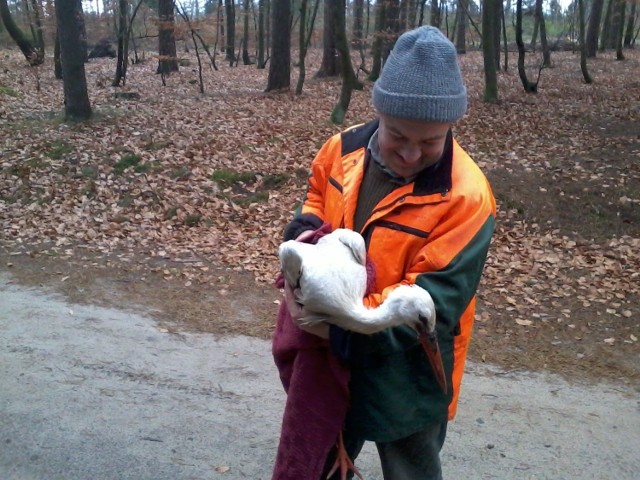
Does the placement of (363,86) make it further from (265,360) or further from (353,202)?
(353,202)

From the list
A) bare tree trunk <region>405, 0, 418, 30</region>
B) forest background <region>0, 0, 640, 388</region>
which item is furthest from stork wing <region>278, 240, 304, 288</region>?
bare tree trunk <region>405, 0, 418, 30</region>

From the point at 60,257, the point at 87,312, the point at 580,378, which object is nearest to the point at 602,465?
the point at 580,378

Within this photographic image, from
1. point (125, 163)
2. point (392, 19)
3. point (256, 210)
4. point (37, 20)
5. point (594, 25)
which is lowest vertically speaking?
point (256, 210)

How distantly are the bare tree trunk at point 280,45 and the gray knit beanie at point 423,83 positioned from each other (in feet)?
45.9

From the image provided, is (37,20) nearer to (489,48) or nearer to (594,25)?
(489,48)

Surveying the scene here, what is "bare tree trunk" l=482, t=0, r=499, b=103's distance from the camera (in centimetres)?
1320

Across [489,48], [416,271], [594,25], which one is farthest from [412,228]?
[594,25]

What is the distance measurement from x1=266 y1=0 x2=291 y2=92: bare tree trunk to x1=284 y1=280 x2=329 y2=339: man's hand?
46.6 feet

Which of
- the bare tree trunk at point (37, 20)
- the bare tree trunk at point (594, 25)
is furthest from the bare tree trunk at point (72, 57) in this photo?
the bare tree trunk at point (594, 25)

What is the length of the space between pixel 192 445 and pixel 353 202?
2.20 m

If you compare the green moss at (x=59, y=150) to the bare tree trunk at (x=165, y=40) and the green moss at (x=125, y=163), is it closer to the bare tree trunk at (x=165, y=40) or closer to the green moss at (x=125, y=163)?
the green moss at (x=125, y=163)

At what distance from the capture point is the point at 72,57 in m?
11.0

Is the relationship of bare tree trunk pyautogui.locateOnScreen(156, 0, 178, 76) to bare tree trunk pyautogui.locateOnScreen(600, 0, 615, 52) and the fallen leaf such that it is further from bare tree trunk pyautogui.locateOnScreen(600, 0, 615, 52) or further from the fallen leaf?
bare tree trunk pyautogui.locateOnScreen(600, 0, 615, 52)

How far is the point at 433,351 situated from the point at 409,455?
0.55 m
